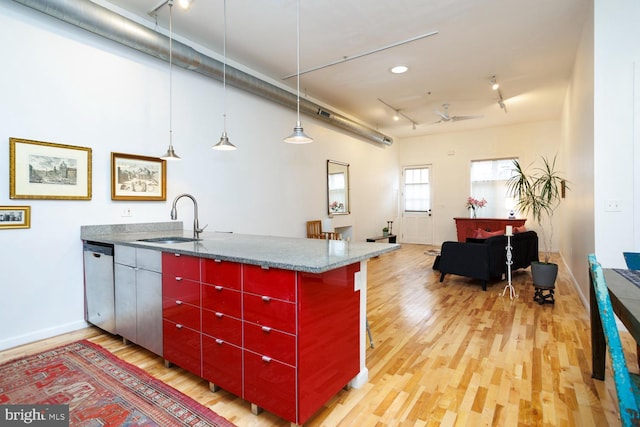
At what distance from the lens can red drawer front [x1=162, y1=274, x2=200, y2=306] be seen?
2.13 metres

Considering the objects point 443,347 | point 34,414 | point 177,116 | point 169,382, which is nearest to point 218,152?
point 177,116

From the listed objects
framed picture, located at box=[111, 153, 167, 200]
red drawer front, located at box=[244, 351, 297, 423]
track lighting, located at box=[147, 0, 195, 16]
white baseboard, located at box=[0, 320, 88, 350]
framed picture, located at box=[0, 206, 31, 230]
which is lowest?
white baseboard, located at box=[0, 320, 88, 350]

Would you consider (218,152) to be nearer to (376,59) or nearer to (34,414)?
(376,59)

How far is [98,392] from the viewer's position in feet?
6.89

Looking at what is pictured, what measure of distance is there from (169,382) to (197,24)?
11.9 feet

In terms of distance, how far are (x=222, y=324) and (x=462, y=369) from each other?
1.79 m

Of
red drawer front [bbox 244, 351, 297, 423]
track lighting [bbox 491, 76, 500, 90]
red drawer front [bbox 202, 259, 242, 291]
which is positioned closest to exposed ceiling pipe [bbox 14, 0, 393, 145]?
red drawer front [bbox 202, 259, 242, 291]

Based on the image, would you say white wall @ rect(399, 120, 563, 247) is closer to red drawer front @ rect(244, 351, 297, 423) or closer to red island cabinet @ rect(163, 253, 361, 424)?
red island cabinet @ rect(163, 253, 361, 424)

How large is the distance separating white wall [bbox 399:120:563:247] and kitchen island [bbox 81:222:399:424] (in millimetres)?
7695

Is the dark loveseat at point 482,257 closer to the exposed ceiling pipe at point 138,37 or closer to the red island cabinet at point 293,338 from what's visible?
the red island cabinet at point 293,338

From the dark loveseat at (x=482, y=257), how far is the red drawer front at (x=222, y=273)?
396cm

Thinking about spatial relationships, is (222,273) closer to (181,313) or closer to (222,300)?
(222,300)

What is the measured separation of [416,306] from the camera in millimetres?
3916

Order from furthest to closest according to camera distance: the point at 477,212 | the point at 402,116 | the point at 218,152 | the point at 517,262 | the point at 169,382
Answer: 1. the point at 477,212
2. the point at 402,116
3. the point at 517,262
4. the point at 218,152
5. the point at 169,382
